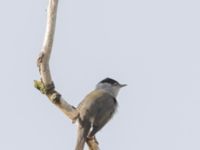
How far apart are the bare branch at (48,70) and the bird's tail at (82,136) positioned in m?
0.40

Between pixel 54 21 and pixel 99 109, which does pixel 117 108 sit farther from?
pixel 54 21

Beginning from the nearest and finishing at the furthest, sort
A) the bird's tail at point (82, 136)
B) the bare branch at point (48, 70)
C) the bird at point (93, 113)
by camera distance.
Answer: the bare branch at point (48, 70), the bird's tail at point (82, 136), the bird at point (93, 113)

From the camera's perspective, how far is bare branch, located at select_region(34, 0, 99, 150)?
8.56 meters

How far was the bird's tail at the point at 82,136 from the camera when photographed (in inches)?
396

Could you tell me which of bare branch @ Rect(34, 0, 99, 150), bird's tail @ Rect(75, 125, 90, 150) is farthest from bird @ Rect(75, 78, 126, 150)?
bare branch @ Rect(34, 0, 99, 150)

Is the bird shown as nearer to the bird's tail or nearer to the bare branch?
the bird's tail

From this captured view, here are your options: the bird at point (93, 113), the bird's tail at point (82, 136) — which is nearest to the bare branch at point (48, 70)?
the bird's tail at point (82, 136)

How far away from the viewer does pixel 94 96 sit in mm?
11805

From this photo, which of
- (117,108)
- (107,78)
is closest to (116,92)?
(107,78)

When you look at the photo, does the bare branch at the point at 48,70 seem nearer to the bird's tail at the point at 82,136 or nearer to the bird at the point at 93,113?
the bird's tail at the point at 82,136

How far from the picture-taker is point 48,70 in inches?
347

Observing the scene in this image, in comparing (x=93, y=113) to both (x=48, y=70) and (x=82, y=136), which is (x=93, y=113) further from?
(x=48, y=70)

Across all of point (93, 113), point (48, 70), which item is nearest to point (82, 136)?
point (93, 113)

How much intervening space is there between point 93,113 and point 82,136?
31.6 inches
